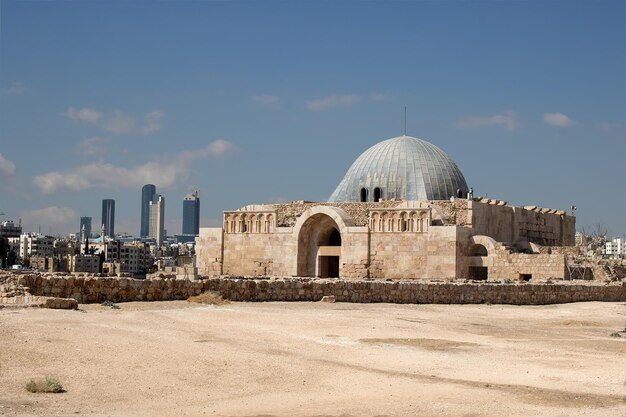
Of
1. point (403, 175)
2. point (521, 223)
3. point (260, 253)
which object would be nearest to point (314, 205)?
point (260, 253)

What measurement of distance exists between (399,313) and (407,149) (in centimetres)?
2117

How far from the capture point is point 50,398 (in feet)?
24.3

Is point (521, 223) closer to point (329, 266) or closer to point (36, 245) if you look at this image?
point (329, 266)

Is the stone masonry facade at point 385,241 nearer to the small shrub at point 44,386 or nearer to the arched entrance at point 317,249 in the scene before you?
the arched entrance at point 317,249

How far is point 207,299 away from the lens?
16781 mm

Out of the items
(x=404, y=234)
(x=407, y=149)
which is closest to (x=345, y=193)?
(x=407, y=149)

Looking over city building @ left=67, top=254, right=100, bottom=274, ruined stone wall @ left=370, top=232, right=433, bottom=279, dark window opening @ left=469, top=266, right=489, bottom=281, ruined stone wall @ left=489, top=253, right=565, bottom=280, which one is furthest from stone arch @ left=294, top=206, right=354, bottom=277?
city building @ left=67, top=254, right=100, bottom=274

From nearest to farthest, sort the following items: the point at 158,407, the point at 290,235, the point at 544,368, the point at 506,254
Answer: the point at 158,407 < the point at 544,368 < the point at 506,254 < the point at 290,235

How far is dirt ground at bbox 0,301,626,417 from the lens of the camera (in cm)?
756

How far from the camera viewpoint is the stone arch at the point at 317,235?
33.0 m

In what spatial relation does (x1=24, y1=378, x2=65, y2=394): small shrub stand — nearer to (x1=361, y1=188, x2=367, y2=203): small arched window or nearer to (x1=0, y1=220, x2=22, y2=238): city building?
(x1=361, y1=188, x2=367, y2=203): small arched window

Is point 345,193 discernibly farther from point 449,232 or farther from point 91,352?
point 91,352

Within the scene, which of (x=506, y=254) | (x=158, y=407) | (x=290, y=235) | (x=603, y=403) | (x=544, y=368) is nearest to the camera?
(x=158, y=407)

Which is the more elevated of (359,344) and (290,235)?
(290,235)
